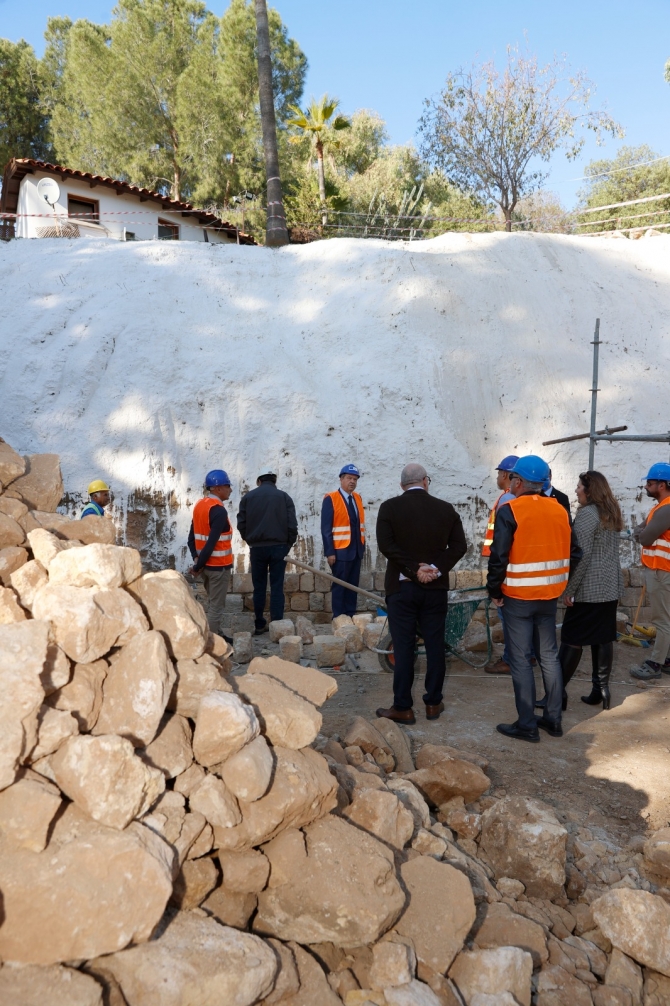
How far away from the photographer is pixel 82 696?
8.92 feet

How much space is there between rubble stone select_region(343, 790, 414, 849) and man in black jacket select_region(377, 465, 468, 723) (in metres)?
2.00

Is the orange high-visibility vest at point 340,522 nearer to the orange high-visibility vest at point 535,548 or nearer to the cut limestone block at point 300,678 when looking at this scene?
the orange high-visibility vest at point 535,548

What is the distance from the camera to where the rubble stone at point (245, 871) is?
2615 millimetres

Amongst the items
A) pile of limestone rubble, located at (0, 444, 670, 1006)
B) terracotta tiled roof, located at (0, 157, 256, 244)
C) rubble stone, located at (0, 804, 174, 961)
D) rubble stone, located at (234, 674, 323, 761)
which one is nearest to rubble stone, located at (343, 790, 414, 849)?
pile of limestone rubble, located at (0, 444, 670, 1006)

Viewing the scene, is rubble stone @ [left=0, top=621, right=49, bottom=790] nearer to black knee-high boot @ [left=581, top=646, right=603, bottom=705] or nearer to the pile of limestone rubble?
the pile of limestone rubble

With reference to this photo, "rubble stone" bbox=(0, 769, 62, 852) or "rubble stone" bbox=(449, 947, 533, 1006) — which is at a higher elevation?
"rubble stone" bbox=(0, 769, 62, 852)

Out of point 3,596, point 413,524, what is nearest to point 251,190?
point 413,524

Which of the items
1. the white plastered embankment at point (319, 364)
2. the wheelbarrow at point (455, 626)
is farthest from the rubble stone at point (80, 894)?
the white plastered embankment at point (319, 364)

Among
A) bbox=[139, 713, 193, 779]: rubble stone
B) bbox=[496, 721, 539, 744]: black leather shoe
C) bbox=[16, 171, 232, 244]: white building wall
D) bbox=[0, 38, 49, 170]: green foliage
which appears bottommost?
bbox=[496, 721, 539, 744]: black leather shoe

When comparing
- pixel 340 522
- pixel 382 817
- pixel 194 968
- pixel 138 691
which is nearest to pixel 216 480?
pixel 340 522

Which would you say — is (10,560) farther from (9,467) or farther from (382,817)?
(382,817)

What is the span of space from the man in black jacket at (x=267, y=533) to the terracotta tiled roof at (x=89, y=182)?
11.9 meters

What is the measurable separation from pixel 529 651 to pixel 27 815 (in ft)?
11.3

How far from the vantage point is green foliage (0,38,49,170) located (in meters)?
26.6
